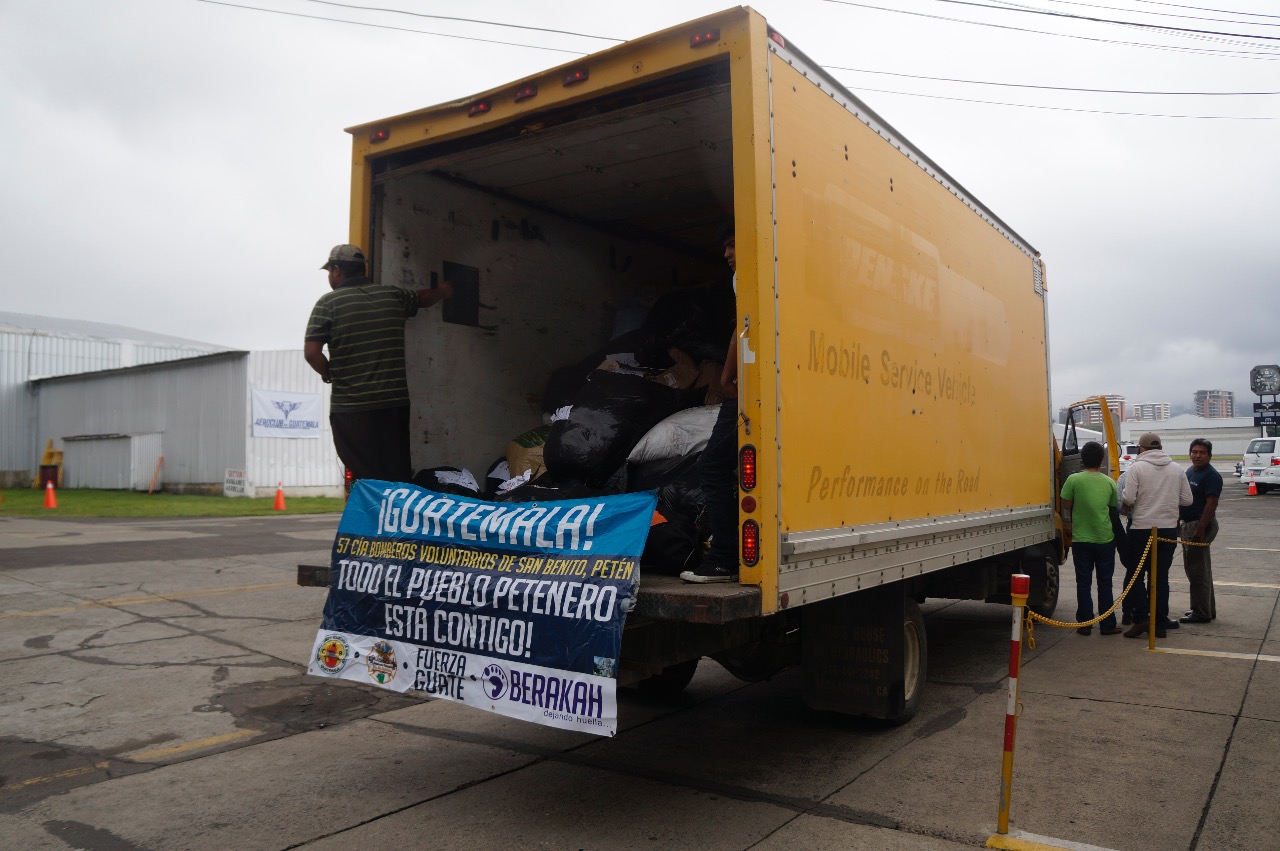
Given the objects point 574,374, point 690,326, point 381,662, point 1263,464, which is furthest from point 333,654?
point 1263,464

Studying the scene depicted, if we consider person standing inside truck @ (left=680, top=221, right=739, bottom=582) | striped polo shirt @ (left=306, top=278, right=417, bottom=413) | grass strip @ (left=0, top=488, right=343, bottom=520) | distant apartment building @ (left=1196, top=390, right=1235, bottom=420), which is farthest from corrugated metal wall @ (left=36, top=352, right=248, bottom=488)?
distant apartment building @ (left=1196, top=390, right=1235, bottom=420)

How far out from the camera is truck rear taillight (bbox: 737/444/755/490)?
352cm

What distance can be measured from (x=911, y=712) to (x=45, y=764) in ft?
15.3

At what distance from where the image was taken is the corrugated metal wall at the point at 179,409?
26391 mm

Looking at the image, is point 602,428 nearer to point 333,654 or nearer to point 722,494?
point 722,494

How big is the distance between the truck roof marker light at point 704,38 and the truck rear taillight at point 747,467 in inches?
62.8

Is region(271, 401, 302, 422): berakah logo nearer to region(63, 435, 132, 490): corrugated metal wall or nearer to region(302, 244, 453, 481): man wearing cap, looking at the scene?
region(63, 435, 132, 490): corrugated metal wall

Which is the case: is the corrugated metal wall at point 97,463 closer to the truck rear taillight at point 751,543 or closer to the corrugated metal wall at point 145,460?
the corrugated metal wall at point 145,460

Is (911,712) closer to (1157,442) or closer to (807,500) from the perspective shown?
(807,500)

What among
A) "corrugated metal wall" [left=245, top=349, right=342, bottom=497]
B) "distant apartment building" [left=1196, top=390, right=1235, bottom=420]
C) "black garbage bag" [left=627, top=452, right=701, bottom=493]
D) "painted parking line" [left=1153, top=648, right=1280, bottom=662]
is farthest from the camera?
"distant apartment building" [left=1196, top=390, right=1235, bottom=420]

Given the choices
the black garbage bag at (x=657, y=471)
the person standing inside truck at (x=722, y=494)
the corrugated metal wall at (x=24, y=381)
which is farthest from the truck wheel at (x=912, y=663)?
the corrugated metal wall at (x=24, y=381)

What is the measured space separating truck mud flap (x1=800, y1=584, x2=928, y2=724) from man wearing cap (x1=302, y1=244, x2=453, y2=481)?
2.45 meters

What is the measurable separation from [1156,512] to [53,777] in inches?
327

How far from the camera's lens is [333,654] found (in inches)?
172
